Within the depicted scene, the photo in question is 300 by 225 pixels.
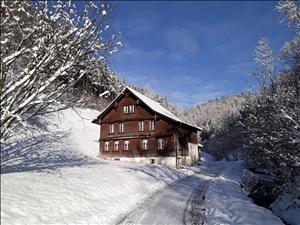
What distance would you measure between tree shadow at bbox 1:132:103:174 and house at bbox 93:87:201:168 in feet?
22.1

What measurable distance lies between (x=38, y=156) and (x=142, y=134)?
17.3m

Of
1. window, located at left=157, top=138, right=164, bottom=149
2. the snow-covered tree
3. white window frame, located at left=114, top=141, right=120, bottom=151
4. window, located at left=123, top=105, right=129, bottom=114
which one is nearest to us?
the snow-covered tree

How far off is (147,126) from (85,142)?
35.4 ft

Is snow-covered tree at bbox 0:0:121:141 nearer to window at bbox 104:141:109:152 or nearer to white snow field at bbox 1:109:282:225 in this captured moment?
white snow field at bbox 1:109:282:225

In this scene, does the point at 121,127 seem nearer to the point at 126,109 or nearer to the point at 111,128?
the point at 111,128

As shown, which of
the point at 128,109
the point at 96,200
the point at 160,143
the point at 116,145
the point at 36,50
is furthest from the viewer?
the point at 116,145

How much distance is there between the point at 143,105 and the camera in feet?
142

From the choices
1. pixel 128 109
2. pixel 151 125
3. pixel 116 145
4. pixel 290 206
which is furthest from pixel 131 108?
pixel 290 206

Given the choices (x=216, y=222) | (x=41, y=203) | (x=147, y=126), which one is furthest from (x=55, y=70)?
(x=147, y=126)

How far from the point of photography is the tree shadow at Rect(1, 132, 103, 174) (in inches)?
873

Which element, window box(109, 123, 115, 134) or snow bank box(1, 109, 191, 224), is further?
window box(109, 123, 115, 134)

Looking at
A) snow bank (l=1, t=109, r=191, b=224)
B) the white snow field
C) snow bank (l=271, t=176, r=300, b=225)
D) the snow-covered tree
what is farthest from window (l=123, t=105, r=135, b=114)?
the snow-covered tree

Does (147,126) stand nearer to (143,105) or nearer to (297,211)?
(143,105)

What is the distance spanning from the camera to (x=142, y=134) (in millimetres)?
42812
